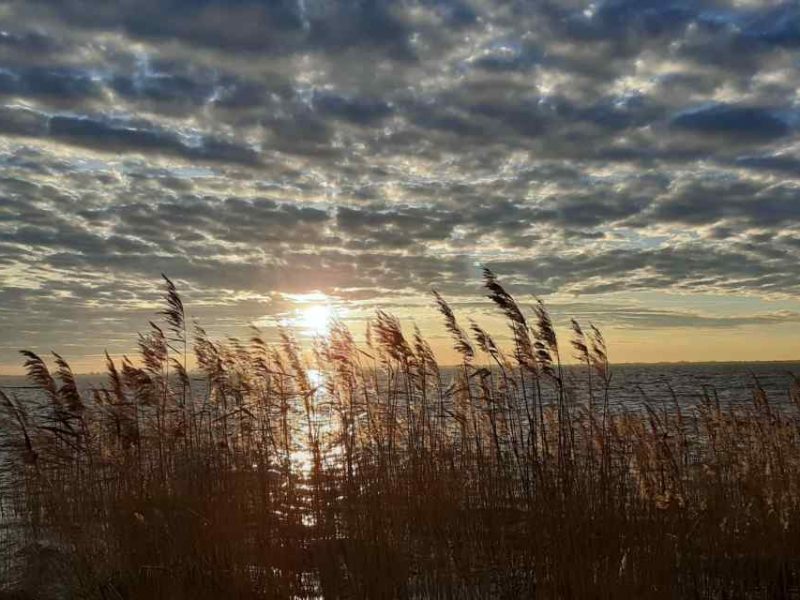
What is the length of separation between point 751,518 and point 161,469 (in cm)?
943

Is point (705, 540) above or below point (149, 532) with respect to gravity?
below

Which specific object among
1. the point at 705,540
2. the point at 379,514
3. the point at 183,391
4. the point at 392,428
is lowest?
the point at 705,540

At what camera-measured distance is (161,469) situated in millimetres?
12039

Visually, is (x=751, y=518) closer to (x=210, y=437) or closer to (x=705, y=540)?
Answer: (x=705, y=540)

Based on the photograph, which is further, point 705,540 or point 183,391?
point 183,391

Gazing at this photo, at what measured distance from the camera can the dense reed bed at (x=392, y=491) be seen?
25.8ft

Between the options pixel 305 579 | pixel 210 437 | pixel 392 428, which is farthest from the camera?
pixel 210 437

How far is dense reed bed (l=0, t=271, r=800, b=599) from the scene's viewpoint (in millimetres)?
7875

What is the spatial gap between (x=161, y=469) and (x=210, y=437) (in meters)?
1.01

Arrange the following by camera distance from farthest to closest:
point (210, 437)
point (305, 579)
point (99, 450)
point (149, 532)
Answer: point (99, 450), point (210, 437), point (149, 532), point (305, 579)

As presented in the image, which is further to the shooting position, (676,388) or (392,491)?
(676,388)

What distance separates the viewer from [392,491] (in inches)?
409

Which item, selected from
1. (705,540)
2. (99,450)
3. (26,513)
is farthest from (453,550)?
(26,513)

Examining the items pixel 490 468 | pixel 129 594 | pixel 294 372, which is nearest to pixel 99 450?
pixel 294 372
